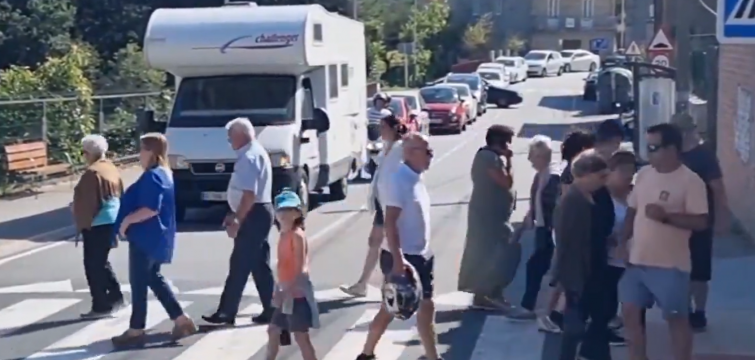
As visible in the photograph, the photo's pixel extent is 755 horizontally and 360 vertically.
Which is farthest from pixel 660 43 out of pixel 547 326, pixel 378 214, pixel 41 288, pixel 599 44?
pixel 599 44

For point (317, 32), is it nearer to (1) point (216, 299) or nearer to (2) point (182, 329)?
(1) point (216, 299)

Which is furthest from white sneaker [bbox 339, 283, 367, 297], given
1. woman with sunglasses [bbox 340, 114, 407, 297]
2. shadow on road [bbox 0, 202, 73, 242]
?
shadow on road [bbox 0, 202, 73, 242]

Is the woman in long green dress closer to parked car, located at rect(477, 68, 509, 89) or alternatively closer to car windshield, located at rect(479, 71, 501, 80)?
parked car, located at rect(477, 68, 509, 89)

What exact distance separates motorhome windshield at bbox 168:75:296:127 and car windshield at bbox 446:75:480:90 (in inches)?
1174

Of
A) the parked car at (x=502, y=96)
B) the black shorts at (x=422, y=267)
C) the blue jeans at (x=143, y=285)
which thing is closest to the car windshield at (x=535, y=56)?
the parked car at (x=502, y=96)

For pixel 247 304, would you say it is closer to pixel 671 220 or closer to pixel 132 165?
pixel 671 220

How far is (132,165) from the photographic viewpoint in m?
28.5

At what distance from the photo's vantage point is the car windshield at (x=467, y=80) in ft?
159

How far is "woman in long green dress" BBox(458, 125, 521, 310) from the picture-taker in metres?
10.8

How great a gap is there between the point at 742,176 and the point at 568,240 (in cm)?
953

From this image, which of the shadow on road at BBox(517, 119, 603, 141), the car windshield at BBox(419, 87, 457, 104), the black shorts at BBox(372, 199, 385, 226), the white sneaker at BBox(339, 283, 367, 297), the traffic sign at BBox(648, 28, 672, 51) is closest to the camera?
the black shorts at BBox(372, 199, 385, 226)

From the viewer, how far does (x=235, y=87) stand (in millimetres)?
18594

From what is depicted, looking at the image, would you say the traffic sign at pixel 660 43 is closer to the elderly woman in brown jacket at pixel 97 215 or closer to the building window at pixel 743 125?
the building window at pixel 743 125

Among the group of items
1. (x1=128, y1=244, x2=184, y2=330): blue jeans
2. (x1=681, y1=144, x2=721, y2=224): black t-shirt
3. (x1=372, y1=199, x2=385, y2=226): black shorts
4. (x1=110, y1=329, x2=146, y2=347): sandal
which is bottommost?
(x1=110, y1=329, x2=146, y2=347): sandal
